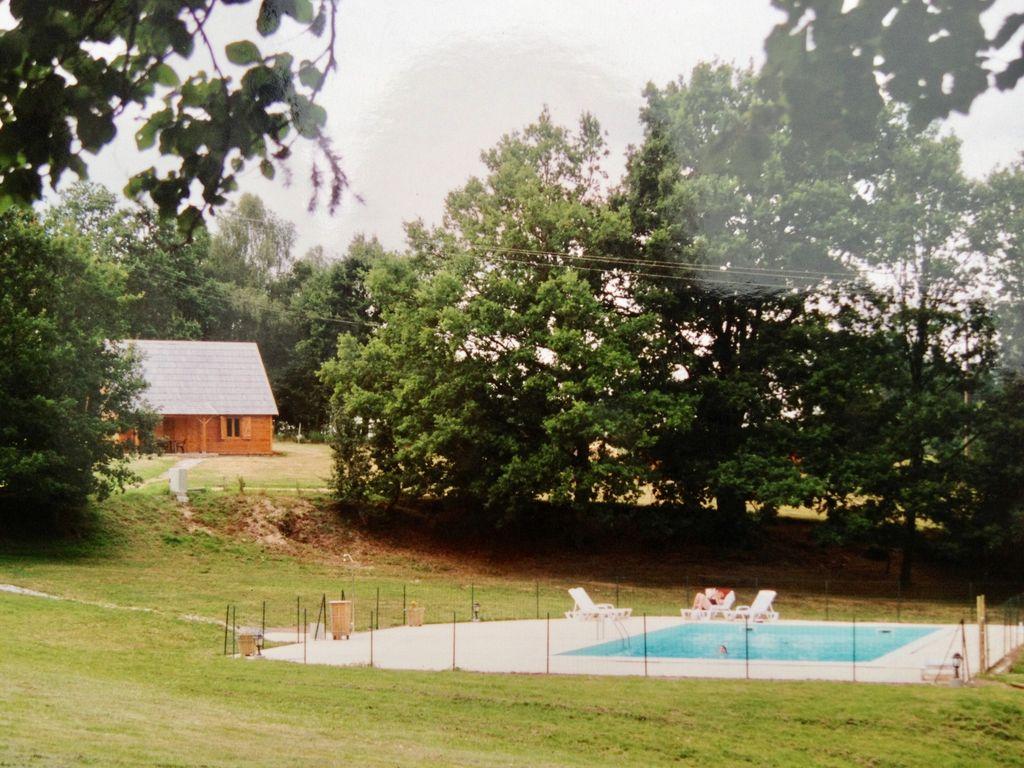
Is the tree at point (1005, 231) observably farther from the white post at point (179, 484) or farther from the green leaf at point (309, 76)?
the white post at point (179, 484)

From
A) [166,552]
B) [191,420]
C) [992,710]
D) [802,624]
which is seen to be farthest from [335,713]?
[191,420]

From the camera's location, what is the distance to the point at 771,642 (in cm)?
1439

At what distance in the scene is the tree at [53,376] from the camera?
67.0 feet

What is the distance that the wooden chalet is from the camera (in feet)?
93.6

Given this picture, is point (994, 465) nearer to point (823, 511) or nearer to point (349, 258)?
point (823, 511)

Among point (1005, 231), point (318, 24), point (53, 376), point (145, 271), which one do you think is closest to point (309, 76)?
point (318, 24)

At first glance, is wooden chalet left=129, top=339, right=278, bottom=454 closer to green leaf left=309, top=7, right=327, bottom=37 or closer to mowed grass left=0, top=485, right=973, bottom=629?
mowed grass left=0, top=485, right=973, bottom=629

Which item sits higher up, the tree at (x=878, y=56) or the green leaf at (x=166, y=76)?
the tree at (x=878, y=56)

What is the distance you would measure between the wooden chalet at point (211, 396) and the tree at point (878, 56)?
1022 inches

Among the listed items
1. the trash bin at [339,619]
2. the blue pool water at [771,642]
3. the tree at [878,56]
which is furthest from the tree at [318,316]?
the tree at [878,56]

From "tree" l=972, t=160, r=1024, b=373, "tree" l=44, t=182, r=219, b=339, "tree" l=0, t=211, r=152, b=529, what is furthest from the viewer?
"tree" l=0, t=211, r=152, b=529

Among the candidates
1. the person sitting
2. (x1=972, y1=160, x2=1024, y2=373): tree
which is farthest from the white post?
(x1=972, y1=160, x2=1024, y2=373): tree

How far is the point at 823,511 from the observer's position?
931 inches

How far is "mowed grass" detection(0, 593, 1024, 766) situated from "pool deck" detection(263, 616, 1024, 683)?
65cm
